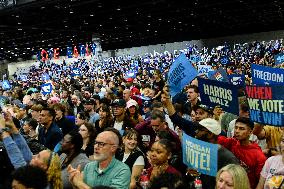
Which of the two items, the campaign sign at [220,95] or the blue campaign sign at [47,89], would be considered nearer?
the campaign sign at [220,95]

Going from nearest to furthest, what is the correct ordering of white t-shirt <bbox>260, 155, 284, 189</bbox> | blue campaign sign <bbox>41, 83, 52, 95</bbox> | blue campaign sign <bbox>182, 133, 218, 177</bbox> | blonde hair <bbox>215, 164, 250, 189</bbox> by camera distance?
blonde hair <bbox>215, 164, 250, 189</bbox>, white t-shirt <bbox>260, 155, 284, 189</bbox>, blue campaign sign <bbox>182, 133, 218, 177</bbox>, blue campaign sign <bbox>41, 83, 52, 95</bbox>

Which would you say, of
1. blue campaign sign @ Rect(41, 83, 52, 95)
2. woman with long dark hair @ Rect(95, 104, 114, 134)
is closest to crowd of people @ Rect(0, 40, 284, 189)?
woman with long dark hair @ Rect(95, 104, 114, 134)

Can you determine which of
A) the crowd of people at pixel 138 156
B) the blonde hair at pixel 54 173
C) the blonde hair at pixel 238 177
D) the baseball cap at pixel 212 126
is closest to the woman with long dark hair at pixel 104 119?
the crowd of people at pixel 138 156

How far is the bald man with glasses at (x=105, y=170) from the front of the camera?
3.99m

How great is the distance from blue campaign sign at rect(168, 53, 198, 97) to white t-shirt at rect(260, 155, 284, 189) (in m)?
2.49

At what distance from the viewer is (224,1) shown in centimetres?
2672

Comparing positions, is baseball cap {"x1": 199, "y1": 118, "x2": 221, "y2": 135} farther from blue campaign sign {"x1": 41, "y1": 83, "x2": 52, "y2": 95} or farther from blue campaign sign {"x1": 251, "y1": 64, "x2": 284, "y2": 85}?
blue campaign sign {"x1": 41, "y1": 83, "x2": 52, "y2": 95}

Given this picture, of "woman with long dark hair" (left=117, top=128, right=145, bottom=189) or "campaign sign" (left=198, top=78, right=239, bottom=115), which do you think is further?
"campaign sign" (left=198, top=78, right=239, bottom=115)

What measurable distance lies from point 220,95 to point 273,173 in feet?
6.54

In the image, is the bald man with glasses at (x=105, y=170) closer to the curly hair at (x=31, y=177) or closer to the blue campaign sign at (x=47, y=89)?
the curly hair at (x=31, y=177)

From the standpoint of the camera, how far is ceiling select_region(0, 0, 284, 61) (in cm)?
2603

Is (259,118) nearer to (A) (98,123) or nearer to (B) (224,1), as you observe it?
(A) (98,123)

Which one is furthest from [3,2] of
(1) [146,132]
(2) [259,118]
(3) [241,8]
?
(2) [259,118]

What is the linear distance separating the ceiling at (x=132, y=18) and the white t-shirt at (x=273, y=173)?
20.2 meters
